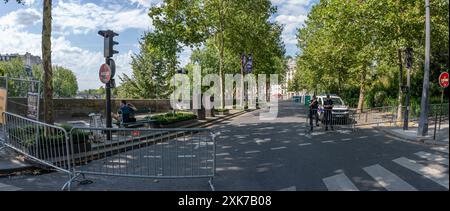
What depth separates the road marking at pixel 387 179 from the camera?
5.51 metres

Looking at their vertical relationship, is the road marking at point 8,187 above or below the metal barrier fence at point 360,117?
below

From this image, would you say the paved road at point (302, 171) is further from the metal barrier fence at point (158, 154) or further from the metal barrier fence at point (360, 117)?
the metal barrier fence at point (360, 117)

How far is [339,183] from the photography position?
6.05 metres

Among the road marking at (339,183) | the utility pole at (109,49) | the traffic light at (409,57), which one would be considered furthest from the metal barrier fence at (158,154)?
the traffic light at (409,57)

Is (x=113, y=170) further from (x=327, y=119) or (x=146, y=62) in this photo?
(x=146, y=62)

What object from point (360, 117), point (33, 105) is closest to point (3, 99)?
point (33, 105)

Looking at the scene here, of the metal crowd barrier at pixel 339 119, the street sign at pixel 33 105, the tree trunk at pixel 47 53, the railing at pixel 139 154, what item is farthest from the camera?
the metal crowd barrier at pixel 339 119

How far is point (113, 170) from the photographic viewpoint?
253 inches

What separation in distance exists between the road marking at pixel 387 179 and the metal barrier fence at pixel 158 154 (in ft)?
10.7

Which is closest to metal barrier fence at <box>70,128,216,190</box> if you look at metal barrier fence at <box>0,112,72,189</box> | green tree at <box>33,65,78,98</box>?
metal barrier fence at <box>0,112,72,189</box>

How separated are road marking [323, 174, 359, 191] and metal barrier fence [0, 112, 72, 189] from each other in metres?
5.47
